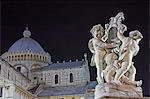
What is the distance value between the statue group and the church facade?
1411 inches

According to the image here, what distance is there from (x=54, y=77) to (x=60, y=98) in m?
4.94

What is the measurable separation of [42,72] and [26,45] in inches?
184

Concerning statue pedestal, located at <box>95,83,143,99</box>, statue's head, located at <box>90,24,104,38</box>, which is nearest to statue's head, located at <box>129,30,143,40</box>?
statue's head, located at <box>90,24,104,38</box>

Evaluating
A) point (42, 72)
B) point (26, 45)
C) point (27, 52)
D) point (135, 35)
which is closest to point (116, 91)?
point (135, 35)

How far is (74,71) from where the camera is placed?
4819 cm

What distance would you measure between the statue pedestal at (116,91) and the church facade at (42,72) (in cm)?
3606

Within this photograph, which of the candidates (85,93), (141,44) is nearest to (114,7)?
(141,44)

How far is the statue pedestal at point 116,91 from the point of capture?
639 cm

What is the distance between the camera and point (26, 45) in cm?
5128

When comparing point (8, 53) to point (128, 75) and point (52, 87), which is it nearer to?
point (52, 87)

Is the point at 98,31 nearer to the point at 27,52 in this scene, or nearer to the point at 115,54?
the point at 115,54

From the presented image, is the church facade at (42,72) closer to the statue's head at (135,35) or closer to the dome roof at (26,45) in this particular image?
the dome roof at (26,45)

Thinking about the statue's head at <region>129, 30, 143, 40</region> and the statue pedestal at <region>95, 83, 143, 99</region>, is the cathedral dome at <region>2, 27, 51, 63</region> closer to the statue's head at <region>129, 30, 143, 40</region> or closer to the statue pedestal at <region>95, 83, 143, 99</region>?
the statue's head at <region>129, 30, 143, 40</region>

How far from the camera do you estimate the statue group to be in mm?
6699
